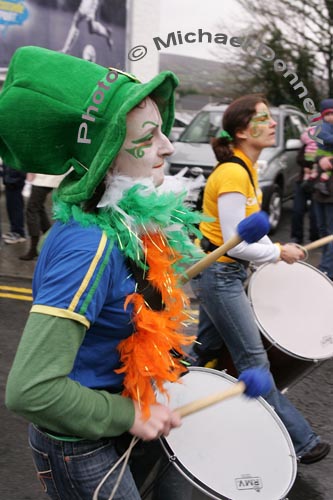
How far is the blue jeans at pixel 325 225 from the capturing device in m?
6.75

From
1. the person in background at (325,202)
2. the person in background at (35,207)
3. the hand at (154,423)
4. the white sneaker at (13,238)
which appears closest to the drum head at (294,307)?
the hand at (154,423)

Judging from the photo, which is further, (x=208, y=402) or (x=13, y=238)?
(x=13, y=238)

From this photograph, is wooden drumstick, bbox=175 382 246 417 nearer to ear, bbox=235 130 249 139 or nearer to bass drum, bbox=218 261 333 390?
bass drum, bbox=218 261 333 390

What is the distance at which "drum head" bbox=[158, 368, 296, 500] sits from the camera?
211 cm

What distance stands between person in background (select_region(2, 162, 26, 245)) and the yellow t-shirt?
15.3 feet

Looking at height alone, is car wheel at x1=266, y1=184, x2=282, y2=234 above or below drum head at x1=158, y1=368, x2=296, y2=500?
below

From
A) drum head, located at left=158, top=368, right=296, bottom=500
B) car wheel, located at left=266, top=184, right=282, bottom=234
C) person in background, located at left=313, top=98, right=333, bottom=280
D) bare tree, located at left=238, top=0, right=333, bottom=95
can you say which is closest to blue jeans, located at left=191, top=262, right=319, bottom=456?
drum head, located at left=158, top=368, right=296, bottom=500

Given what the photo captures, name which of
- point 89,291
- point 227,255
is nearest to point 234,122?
point 227,255

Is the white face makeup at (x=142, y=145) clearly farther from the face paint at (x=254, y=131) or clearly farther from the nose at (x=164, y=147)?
the face paint at (x=254, y=131)

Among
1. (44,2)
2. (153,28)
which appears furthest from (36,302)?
(44,2)

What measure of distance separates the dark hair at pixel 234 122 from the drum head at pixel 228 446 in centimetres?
139

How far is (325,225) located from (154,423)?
19.6 feet

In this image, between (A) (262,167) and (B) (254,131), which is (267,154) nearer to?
(A) (262,167)

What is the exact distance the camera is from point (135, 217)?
1787mm
